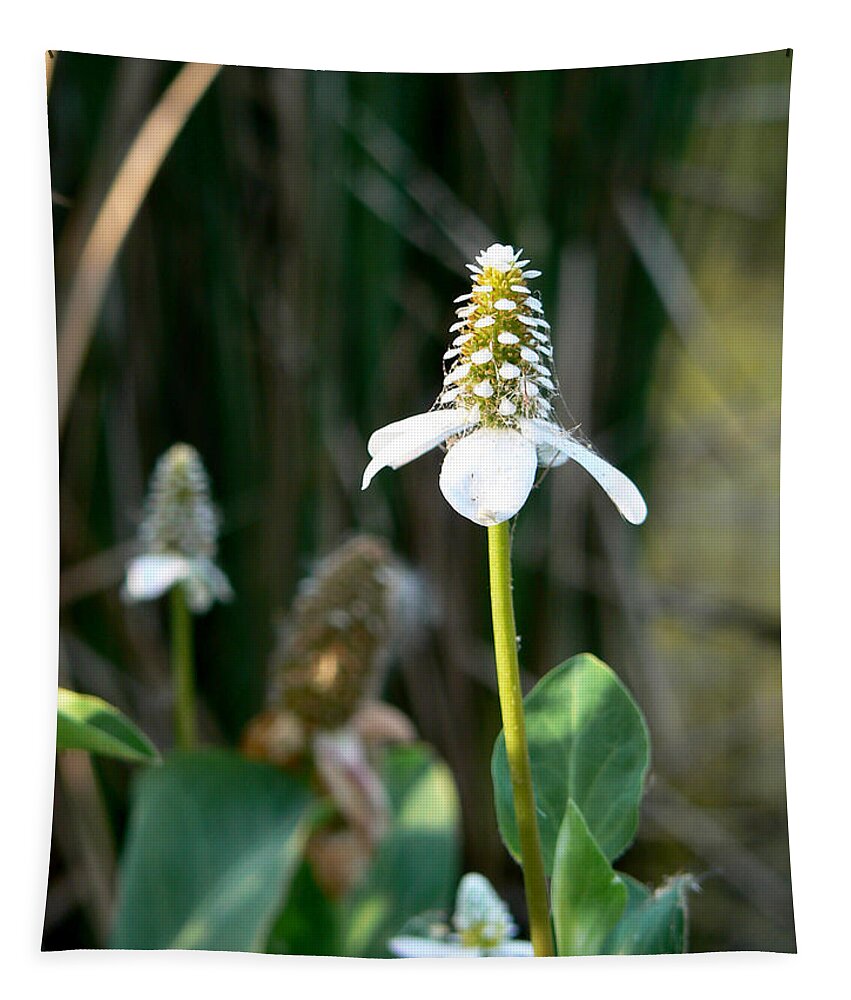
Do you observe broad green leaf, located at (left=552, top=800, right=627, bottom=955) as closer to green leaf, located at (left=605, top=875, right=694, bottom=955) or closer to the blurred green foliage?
green leaf, located at (left=605, top=875, right=694, bottom=955)

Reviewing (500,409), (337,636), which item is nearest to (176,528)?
(337,636)

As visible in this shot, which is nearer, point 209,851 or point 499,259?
point 499,259

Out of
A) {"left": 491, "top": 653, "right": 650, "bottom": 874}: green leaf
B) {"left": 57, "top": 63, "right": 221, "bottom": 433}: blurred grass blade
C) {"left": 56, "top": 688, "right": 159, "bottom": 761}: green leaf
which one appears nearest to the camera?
{"left": 491, "top": 653, "right": 650, "bottom": 874}: green leaf

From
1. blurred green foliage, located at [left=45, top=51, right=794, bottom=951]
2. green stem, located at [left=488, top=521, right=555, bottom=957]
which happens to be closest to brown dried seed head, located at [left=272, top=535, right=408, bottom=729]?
blurred green foliage, located at [left=45, top=51, right=794, bottom=951]

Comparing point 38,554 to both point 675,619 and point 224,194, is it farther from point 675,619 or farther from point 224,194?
point 675,619

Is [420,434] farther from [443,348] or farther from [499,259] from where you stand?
[443,348]

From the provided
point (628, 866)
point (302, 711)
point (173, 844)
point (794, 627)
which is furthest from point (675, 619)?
point (173, 844)

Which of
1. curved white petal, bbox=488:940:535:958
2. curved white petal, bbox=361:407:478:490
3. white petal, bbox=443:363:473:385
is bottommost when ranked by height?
curved white petal, bbox=488:940:535:958
